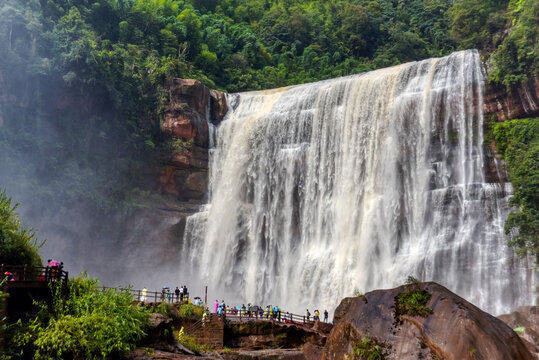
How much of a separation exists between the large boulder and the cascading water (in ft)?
65.1

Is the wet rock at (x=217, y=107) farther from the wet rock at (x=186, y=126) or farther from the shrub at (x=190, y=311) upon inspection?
the shrub at (x=190, y=311)

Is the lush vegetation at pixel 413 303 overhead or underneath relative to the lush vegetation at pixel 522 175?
underneath

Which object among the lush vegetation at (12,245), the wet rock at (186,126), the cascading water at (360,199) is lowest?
the lush vegetation at (12,245)

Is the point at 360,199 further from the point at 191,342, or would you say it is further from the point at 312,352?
the point at 312,352

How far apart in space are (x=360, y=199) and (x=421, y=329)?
24.5 m

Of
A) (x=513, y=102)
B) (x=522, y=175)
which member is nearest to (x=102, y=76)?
(x=513, y=102)

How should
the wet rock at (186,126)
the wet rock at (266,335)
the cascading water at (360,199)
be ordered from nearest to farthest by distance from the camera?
the wet rock at (266,335) → the cascading water at (360,199) → the wet rock at (186,126)

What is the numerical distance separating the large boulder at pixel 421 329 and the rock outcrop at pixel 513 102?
80.6ft

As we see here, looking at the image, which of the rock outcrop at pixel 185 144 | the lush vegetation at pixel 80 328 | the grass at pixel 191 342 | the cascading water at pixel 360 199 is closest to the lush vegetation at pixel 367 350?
the lush vegetation at pixel 80 328

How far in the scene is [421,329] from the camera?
9.59 meters

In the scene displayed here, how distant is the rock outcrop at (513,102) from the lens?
31191 millimetres

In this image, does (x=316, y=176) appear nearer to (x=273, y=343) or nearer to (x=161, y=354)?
(x=273, y=343)

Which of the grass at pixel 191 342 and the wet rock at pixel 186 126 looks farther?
the wet rock at pixel 186 126

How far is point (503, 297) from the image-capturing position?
27.6m
